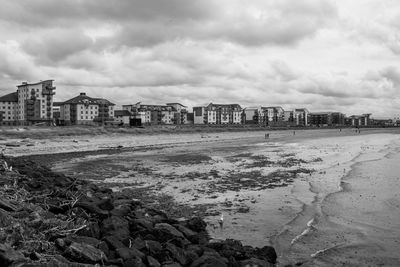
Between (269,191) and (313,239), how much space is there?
7060 millimetres

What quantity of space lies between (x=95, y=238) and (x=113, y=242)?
0.47 metres

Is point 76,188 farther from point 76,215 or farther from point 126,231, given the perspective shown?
point 126,231

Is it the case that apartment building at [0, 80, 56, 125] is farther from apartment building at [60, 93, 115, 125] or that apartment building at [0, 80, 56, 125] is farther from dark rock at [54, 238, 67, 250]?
dark rock at [54, 238, 67, 250]

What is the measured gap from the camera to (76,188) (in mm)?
13234

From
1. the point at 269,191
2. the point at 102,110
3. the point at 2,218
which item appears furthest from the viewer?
the point at 102,110

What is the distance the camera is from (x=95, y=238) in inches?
294

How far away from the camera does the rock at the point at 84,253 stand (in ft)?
20.1

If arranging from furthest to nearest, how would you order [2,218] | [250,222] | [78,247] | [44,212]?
[250,222] → [44,212] → [2,218] → [78,247]

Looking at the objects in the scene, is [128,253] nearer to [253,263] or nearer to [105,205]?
[253,263]

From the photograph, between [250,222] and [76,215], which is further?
[250,222]

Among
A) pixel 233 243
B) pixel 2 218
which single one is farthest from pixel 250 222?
pixel 2 218

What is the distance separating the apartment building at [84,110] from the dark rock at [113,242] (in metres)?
121

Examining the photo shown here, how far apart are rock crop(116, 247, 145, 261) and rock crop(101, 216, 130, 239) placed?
0.87m

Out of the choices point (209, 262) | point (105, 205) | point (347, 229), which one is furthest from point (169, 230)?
point (347, 229)
